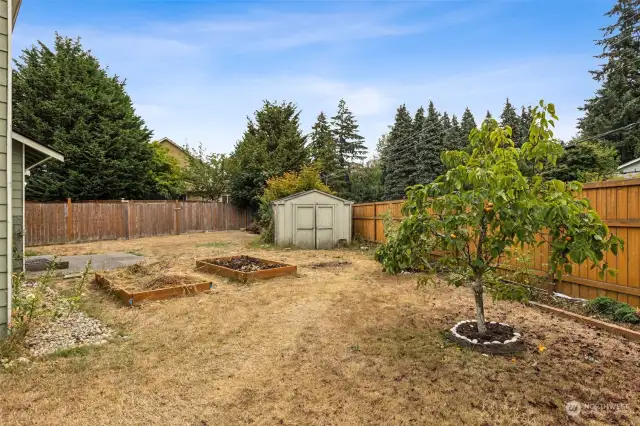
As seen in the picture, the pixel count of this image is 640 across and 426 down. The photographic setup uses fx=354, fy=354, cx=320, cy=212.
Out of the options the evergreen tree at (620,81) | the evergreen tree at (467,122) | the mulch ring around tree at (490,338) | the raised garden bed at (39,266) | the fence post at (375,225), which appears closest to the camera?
the mulch ring around tree at (490,338)

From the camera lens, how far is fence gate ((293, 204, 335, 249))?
1153 cm

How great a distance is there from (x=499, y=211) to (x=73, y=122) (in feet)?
65.0

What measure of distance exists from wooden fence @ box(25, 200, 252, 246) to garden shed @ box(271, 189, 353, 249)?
290 inches

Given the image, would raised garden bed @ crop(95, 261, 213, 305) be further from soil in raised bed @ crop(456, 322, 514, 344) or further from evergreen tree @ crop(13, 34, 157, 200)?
evergreen tree @ crop(13, 34, 157, 200)

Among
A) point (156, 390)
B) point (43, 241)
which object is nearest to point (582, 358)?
point (156, 390)

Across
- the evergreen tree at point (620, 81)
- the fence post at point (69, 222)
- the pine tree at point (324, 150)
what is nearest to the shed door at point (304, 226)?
the fence post at point (69, 222)

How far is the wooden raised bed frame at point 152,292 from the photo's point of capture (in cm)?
493

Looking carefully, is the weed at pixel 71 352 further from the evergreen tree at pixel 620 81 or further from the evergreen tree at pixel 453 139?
the evergreen tree at pixel 453 139

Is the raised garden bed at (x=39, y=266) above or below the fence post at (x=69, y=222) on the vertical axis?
below

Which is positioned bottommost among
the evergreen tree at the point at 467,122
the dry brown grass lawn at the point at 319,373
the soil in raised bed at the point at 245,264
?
the dry brown grass lawn at the point at 319,373

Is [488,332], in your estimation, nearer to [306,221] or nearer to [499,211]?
[499,211]

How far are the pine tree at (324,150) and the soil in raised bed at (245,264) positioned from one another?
16989 millimetres

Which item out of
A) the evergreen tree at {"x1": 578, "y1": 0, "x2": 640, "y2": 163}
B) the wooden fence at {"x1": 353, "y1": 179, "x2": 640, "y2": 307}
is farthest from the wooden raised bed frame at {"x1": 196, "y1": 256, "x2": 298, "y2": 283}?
the evergreen tree at {"x1": 578, "y1": 0, "x2": 640, "y2": 163}

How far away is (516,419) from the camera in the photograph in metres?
2.21
